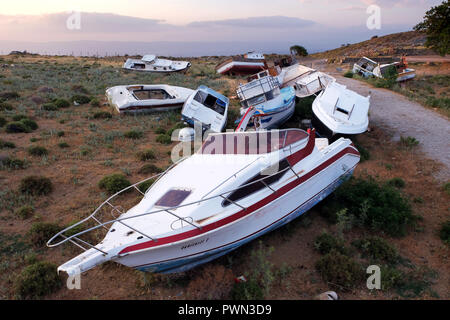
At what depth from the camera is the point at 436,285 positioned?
19.4ft

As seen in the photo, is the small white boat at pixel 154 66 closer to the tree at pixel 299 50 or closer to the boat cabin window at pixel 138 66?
the boat cabin window at pixel 138 66

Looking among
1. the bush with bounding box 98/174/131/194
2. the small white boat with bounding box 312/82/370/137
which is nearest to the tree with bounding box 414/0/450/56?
Result: the small white boat with bounding box 312/82/370/137

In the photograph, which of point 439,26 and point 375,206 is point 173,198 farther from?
point 439,26

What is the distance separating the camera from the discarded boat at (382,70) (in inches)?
1011

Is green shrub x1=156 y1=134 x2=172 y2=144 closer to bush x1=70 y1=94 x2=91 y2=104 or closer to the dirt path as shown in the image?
bush x1=70 y1=94 x2=91 y2=104

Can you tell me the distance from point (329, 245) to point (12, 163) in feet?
34.8

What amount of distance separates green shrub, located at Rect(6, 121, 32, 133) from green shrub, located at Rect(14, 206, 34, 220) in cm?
726

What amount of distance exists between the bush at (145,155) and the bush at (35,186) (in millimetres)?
3239

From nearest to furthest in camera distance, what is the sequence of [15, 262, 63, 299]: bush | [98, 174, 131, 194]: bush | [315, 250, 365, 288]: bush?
[15, 262, 63, 299]: bush, [315, 250, 365, 288]: bush, [98, 174, 131, 194]: bush

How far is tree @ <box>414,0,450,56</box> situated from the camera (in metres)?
28.3

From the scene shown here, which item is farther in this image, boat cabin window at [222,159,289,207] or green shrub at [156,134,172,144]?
green shrub at [156,134,172,144]
